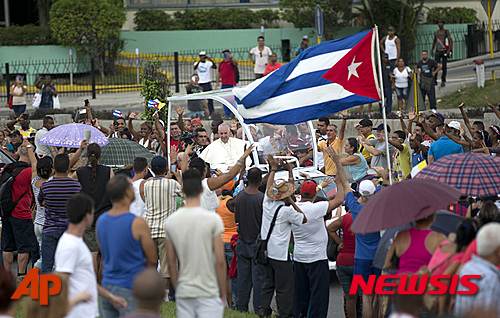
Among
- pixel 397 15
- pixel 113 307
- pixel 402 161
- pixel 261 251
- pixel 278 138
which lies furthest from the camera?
pixel 397 15

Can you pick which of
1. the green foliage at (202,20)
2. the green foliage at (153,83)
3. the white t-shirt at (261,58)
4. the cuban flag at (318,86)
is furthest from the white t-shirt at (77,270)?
the green foliage at (202,20)

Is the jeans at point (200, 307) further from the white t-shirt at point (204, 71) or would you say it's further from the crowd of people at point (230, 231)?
the white t-shirt at point (204, 71)

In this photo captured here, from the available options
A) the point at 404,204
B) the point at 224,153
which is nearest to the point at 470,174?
the point at 404,204

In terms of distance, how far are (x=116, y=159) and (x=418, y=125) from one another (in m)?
4.94

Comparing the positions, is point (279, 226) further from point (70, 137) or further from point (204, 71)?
point (204, 71)

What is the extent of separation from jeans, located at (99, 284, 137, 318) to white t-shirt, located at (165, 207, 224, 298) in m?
0.38

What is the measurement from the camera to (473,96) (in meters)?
19.1

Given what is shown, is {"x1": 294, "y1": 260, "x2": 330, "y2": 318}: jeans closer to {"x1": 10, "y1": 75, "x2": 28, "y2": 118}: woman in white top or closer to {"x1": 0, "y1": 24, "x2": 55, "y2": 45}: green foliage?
{"x1": 10, "y1": 75, "x2": 28, "y2": 118}: woman in white top

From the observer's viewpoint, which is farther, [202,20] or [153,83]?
[202,20]

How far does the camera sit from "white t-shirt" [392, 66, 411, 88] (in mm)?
17703

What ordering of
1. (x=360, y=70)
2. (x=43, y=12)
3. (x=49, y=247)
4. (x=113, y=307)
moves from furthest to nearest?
(x=43, y=12)
(x=360, y=70)
(x=49, y=247)
(x=113, y=307)

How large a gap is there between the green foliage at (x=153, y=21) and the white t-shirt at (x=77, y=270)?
2469 centimetres

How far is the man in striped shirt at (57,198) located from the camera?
26.6 feet

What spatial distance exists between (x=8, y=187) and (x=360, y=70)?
15.7 feet
